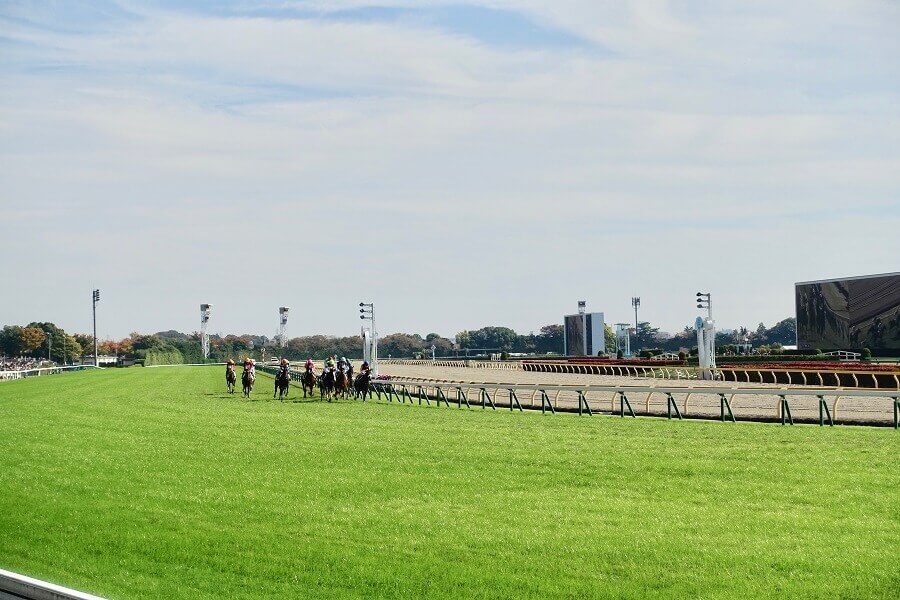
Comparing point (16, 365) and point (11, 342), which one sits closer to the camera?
point (16, 365)

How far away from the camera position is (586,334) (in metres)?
113

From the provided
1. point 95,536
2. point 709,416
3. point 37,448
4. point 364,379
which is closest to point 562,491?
point 95,536

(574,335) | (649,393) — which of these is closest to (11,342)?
(574,335)

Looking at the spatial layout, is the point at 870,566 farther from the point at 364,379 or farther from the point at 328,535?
the point at 364,379

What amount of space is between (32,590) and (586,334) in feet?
352

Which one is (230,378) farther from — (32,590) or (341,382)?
(32,590)

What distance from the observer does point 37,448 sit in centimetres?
1883

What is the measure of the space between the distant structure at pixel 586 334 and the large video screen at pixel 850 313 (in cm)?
3149

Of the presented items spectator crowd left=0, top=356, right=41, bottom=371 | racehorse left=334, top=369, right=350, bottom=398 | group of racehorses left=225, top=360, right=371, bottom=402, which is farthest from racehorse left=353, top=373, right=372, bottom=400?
spectator crowd left=0, top=356, right=41, bottom=371

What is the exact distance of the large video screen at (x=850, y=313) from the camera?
7612cm

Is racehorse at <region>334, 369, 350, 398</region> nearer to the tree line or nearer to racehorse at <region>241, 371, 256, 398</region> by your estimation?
racehorse at <region>241, 371, 256, 398</region>

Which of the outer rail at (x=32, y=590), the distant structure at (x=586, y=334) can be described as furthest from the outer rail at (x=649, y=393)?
the distant structure at (x=586, y=334)

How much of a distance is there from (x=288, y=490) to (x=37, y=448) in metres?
7.67

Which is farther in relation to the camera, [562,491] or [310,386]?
[310,386]
